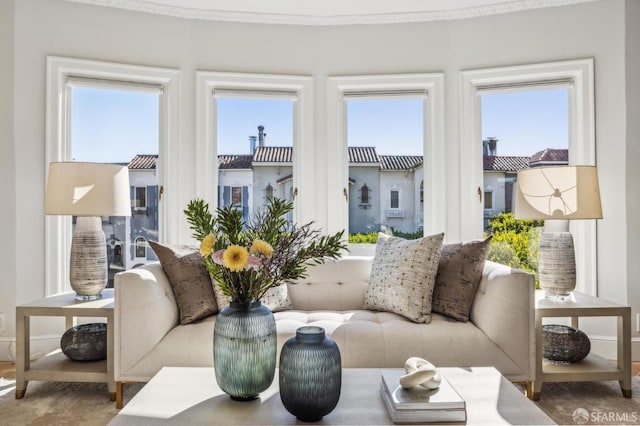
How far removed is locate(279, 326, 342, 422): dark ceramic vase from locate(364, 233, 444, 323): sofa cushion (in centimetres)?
119

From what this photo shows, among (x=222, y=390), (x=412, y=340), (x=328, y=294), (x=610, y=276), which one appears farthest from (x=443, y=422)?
(x=610, y=276)

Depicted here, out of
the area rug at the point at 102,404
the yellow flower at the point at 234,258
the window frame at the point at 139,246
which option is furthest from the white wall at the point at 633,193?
the window frame at the point at 139,246

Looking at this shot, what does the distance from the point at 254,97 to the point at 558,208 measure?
7.84 feet

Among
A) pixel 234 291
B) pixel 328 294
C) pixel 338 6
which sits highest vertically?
pixel 338 6

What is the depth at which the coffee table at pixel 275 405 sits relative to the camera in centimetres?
134

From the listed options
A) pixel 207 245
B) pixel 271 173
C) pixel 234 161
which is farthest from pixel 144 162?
pixel 207 245

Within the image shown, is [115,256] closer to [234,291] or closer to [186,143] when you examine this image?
[186,143]

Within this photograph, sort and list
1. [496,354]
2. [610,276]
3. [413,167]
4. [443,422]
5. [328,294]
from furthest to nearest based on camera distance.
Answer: [413,167] < [610,276] < [328,294] < [496,354] < [443,422]

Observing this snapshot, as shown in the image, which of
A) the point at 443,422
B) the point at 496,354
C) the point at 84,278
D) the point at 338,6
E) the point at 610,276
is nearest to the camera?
the point at 443,422

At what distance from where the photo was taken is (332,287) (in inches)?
114

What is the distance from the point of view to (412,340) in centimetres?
228

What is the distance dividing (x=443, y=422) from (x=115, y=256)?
2.98 m

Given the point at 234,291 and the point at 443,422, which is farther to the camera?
the point at 234,291

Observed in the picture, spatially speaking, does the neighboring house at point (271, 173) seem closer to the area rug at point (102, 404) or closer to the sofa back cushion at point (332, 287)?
the sofa back cushion at point (332, 287)
